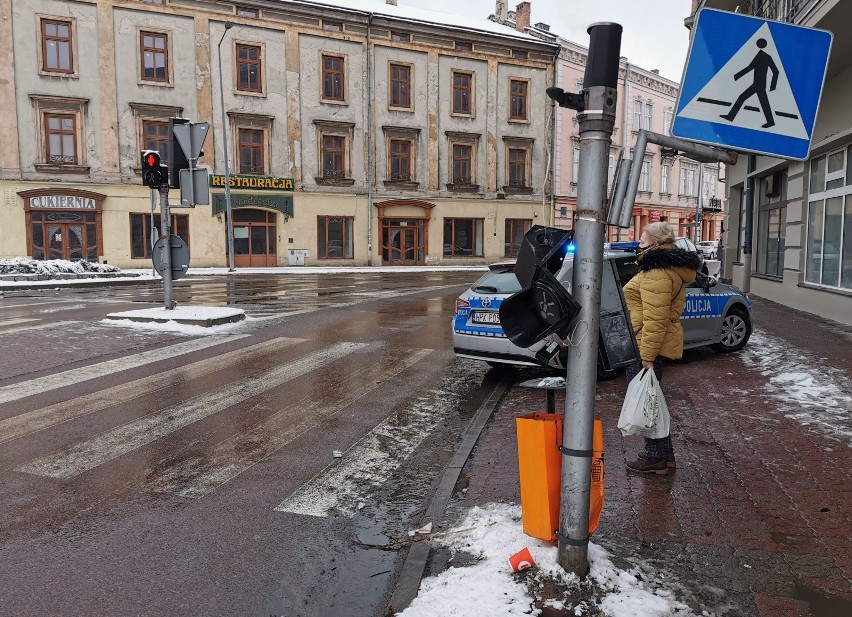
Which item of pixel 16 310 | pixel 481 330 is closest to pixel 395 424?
pixel 481 330

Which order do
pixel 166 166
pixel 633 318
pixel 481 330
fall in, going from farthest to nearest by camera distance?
1. pixel 166 166
2. pixel 481 330
3. pixel 633 318

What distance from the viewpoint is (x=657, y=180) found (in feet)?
161

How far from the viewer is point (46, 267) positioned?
24.1m

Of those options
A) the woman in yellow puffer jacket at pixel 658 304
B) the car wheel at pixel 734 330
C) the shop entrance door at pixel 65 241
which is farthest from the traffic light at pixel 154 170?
the shop entrance door at pixel 65 241

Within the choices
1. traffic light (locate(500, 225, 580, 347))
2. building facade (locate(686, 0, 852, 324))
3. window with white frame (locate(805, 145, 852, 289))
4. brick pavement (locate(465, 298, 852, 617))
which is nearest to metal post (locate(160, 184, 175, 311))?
brick pavement (locate(465, 298, 852, 617))

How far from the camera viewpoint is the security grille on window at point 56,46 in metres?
→ 30.0

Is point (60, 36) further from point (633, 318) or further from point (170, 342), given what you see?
point (633, 318)

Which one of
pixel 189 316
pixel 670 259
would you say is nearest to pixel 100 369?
pixel 189 316

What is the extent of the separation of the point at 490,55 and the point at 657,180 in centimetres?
1758

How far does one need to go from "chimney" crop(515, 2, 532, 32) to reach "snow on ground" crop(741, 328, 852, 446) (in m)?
38.0

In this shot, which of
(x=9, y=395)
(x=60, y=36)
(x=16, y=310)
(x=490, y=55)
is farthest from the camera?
(x=490, y=55)

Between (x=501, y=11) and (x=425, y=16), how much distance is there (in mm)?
7689

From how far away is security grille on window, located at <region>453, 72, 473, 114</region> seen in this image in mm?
38281

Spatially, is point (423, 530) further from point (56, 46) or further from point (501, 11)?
point (501, 11)
